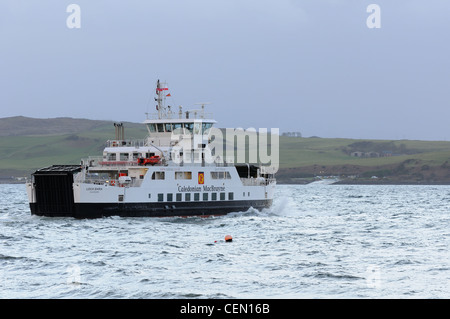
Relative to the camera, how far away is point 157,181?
50.5 metres

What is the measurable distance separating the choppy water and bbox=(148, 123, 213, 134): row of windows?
8.93m

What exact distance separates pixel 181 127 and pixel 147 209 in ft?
31.8

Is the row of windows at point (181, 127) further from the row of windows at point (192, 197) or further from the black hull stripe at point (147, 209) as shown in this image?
the black hull stripe at point (147, 209)

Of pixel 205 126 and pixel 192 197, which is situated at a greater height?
pixel 205 126

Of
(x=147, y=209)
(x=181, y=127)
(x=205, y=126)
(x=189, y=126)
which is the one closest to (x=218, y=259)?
(x=147, y=209)

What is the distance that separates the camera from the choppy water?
2459 cm

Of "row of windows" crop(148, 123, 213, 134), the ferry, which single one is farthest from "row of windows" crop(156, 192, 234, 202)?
"row of windows" crop(148, 123, 213, 134)

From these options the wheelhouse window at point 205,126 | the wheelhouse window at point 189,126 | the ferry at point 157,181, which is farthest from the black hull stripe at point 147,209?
the wheelhouse window at point 189,126

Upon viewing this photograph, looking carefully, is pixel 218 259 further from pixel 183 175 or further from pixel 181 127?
pixel 181 127

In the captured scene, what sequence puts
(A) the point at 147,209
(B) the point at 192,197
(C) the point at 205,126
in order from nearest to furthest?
1. (A) the point at 147,209
2. (B) the point at 192,197
3. (C) the point at 205,126

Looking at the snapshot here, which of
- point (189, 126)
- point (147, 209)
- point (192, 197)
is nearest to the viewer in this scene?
point (147, 209)

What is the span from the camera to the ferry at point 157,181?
159 feet

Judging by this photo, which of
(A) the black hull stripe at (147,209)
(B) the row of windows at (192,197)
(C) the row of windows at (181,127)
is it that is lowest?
(A) the black hull stripe at (147,209)

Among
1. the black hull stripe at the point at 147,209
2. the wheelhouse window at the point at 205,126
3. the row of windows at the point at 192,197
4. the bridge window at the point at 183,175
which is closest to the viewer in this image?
the black hull stripe at the point at 147,209
